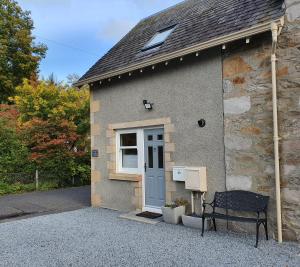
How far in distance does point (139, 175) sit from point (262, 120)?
3.71 m

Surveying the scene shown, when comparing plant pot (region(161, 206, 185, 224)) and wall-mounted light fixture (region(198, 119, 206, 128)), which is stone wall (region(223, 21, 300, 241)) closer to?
wall-mounted light fixture (region(198, 119, 206, 128))

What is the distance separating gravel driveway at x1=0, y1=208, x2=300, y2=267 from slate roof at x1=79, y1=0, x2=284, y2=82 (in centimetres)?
412

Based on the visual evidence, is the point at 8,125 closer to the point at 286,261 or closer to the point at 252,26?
the point at 252,26

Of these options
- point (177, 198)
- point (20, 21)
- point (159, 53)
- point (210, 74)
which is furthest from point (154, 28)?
point (20, 21)

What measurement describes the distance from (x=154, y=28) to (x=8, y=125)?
836cm

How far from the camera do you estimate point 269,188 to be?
6.01 metres

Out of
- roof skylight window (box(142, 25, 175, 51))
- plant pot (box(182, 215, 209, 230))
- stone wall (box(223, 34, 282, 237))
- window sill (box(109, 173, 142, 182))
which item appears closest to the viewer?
stone wall (box(223, 34, 282, 237))

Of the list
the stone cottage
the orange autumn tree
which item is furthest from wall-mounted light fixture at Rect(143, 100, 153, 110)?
the orange autumn tree

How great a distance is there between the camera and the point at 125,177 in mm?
8875

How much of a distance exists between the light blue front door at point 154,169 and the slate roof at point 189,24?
2.05 m

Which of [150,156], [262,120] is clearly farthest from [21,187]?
[262,120]

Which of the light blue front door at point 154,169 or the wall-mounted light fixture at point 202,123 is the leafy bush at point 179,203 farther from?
the wall-mounted light fixture at point 202,123

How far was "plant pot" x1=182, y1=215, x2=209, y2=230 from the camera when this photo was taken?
6.77 meters

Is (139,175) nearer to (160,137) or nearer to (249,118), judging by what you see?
(160,137)
